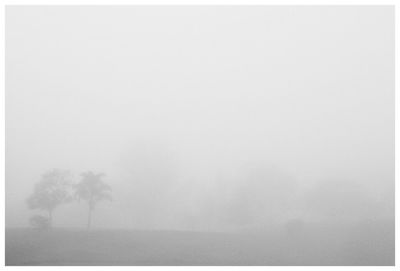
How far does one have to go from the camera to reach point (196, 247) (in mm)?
42438

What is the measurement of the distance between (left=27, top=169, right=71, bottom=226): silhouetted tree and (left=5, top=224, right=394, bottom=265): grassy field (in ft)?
12.9

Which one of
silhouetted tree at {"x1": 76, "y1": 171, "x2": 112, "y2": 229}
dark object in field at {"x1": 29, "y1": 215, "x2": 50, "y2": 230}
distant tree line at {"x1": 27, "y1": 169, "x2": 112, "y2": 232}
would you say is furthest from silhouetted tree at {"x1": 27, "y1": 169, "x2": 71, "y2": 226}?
dark object in field at {"x1": 29, "y1": 215, "x2": 50, "y2": 230}

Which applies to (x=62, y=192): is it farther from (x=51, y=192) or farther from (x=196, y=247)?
(x=196, y=247)

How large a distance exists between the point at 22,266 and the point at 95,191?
41.6 feet

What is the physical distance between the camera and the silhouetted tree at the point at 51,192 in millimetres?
46906

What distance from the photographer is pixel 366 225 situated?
1989 inches

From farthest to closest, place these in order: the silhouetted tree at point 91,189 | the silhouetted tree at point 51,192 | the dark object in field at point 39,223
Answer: the silhouetted tree at point 91,189, the silhouetted tree at point 51,192, the dark object in field at point 39,223

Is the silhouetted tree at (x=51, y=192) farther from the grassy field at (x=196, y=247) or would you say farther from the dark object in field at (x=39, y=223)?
the grassy field at (x=196, y=247)

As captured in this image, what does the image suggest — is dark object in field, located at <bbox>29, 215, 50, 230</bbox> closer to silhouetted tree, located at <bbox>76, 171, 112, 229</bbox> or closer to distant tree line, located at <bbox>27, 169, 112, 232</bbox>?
distant tree line, located at <bbox>27, 169, 112, 232</bbox>

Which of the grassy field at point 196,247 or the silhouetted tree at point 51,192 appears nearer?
the grassy field at point 196,247

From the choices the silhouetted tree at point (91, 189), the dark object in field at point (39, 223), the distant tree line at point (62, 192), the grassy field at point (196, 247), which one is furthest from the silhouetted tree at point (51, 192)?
the grassy field at point (196, 247)

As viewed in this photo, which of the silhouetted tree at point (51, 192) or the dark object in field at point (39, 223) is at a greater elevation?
the silhouetted tree at point (51, 192)

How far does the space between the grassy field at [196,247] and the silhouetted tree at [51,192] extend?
3927mm
